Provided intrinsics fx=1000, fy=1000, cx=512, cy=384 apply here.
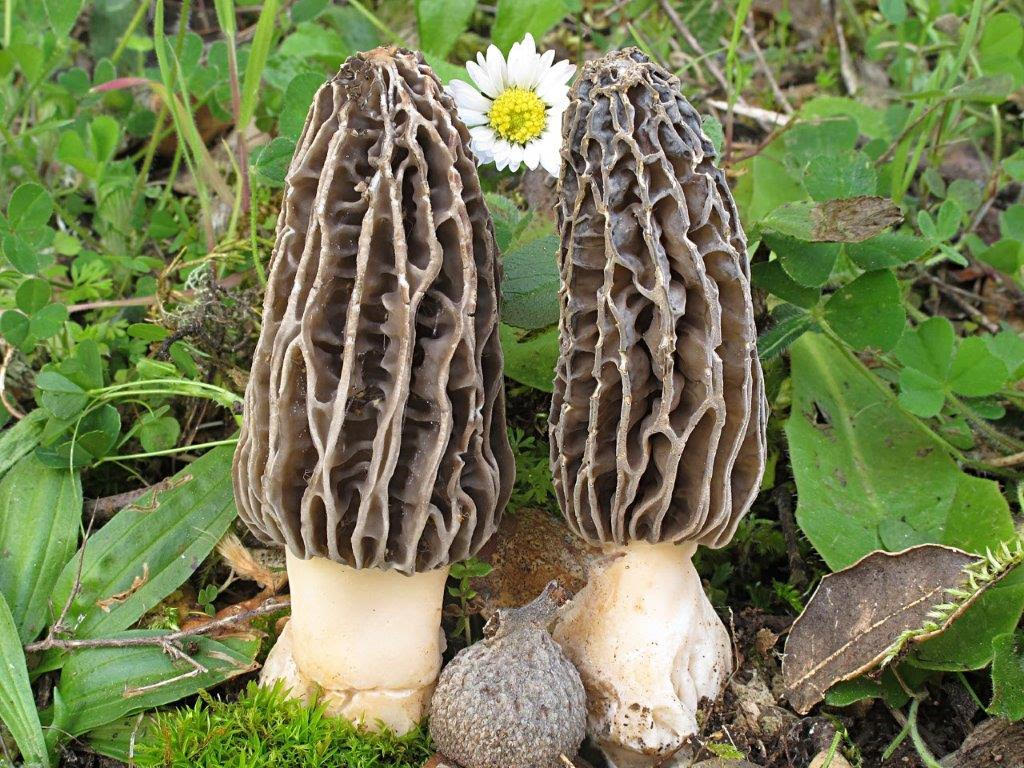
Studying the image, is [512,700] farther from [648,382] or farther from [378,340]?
[378,340]

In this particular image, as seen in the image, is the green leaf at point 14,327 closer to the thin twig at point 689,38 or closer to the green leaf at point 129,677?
the green leaf at point 129,677

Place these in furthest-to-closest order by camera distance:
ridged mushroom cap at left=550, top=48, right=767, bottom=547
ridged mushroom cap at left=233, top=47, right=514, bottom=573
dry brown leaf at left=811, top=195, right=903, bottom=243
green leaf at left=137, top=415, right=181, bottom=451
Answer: green leaf at left=137, top=415, right=181, bottom=451, dry brown leaf at left=811, top=195, right=903, bottom=243, ridged mushroom cap at left=550, top=48, right=767, bottom=547, ridged mushroom cap at left=233, top=47, right=514, bottom=573

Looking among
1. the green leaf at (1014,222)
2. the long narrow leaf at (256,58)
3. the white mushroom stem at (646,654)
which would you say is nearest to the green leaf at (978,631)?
the white mushroom stem at (646,654)

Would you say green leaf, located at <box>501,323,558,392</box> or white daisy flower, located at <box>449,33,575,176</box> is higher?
white daisy flower, located at <box>449,33,575,176</box>

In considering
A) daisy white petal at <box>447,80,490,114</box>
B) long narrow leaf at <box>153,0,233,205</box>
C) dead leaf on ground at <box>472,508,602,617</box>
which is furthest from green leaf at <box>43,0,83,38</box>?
dead leaf on ground at <box>472,508,602,617</box>

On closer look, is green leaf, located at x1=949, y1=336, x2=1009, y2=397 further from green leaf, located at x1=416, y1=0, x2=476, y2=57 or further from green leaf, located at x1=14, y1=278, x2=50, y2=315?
green leaf, located at x1=14, y1=278, x2=50, y2=315

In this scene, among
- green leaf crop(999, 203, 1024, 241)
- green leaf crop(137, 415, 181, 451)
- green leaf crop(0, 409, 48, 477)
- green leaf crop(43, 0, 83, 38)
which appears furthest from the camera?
green leaf crop(999, 203, 1024, 241)

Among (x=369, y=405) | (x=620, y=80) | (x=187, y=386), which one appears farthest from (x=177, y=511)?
(x=620, y=80)
